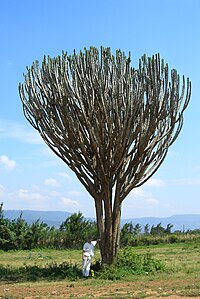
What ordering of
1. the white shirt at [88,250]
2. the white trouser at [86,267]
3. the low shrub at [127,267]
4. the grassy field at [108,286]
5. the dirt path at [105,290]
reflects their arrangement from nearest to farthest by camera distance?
the dirt path at [105,290]
the grassy field at [108,286]
the low shrub at [127,267]
the white trouser at [86,267]
the white shirt at [88,250]

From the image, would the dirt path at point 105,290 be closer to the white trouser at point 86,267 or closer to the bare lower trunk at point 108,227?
the white trouser at point 86,267

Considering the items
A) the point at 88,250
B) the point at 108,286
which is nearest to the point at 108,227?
the point at 88,250

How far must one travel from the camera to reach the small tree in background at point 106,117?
12898 mm

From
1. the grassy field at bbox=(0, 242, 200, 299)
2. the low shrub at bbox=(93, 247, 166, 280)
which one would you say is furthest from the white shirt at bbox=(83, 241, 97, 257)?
the grassy field at bbox=(0, 242, 200, 299)

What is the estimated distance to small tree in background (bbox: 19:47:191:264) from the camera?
1290 cm

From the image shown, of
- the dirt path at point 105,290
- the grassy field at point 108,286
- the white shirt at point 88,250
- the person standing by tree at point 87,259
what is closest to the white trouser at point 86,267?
the person standing by tree at point 87,259

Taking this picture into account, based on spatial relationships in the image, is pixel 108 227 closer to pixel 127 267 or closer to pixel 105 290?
pixel 127 267

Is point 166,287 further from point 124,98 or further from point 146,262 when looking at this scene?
point 124,98

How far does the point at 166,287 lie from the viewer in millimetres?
10328

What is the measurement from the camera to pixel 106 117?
1280 centimetres

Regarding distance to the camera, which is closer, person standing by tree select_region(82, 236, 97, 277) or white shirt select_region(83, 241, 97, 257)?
person standing by tree select_region(82, 236, 97, 277)

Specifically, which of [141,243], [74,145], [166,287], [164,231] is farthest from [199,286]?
[164,231]

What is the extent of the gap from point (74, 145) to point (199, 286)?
16.9 feet

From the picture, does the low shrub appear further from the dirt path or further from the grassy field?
the dirt path
